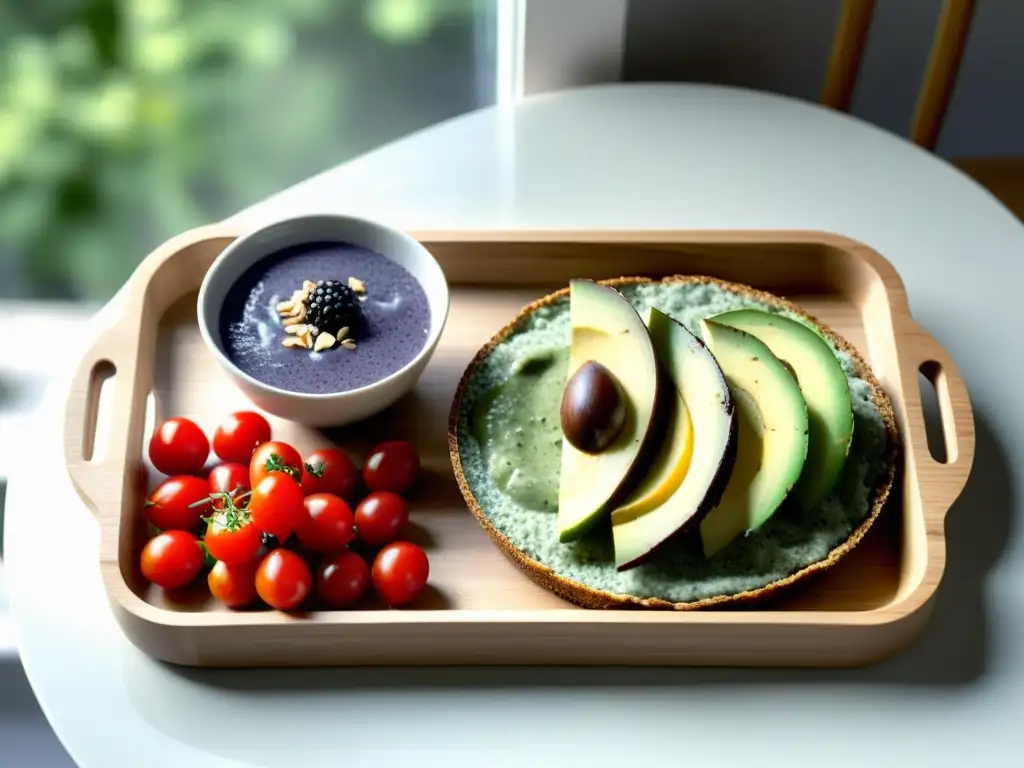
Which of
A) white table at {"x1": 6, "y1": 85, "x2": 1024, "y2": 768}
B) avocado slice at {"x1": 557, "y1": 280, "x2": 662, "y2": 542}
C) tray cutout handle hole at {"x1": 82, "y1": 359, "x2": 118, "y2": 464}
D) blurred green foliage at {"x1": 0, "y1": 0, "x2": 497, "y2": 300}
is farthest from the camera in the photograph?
blurred green foliage at {"x1": 0, "y1": 0, "x2": 497, "y2": 300}

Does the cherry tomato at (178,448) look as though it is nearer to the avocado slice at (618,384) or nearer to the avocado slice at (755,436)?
the avocado slice at (618,384)

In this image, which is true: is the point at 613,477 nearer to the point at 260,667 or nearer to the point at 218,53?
the point at 260,667

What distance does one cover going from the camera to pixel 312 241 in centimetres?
191

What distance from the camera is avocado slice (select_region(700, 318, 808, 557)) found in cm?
161

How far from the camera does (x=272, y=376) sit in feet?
5.72

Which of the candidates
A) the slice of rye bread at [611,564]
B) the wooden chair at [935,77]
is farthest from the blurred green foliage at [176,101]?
the slice of rye bread at [611,564]

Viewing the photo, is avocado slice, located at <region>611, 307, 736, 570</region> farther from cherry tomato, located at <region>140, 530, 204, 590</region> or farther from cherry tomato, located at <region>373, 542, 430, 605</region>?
cherry tomato, located at <region>140, 530, 204, 590</region>

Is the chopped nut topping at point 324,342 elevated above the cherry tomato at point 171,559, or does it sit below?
above

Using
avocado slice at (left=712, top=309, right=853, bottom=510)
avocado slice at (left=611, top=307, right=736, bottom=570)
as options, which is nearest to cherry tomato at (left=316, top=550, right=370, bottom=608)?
avocado slice at (left=611, top=307, right=736, bottom=570)

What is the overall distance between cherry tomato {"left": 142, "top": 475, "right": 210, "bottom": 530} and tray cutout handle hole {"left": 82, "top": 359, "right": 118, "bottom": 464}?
0.12 meters

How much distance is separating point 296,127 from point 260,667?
4.92ft

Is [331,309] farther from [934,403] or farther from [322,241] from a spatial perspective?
[934,403]

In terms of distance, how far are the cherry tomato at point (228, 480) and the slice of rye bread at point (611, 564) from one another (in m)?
0.30

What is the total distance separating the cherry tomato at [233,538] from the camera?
5.10ft
